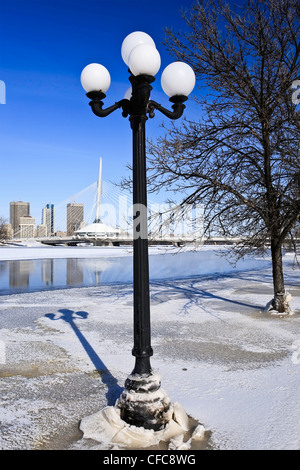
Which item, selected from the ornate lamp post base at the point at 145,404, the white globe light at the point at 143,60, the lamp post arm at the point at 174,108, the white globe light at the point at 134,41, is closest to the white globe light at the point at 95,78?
the white globe light at the point at 134,41

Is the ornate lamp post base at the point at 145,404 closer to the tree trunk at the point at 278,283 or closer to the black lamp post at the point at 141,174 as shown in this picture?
the black lamp post at the point at 141,174

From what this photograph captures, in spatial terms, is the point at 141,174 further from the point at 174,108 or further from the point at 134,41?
the point at 134,41

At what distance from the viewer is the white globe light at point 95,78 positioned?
3.78 meters

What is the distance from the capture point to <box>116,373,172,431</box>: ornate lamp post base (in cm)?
342

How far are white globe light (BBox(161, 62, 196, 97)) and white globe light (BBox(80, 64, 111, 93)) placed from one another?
1.98 ft

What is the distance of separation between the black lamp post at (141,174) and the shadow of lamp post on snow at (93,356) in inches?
31.8

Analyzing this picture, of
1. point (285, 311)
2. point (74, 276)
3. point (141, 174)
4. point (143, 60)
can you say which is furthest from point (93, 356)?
point (74, 276)

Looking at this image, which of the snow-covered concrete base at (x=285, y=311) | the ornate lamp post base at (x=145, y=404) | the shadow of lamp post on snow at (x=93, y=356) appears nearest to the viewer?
the ornate lamp post base at (x=145, y=404)

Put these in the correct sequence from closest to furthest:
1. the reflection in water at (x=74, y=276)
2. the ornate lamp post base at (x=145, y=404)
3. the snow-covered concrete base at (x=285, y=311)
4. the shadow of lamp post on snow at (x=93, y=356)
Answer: the ornate lamp post base at (x=145, y=404)
the shadow of lamp post on snow at (x=93, y=356)
the snow-covered concrete base at (x=285, y=311)
the reflection in water at (x=74, y=276)

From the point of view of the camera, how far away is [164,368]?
17.0 feet

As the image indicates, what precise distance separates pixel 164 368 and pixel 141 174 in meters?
2.86

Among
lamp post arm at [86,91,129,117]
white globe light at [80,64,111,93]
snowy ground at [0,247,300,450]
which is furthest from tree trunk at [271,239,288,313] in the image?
white globe light at [80,64,111,93]
